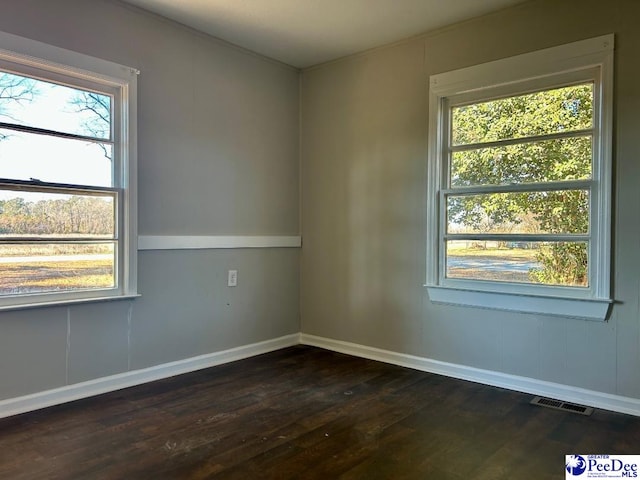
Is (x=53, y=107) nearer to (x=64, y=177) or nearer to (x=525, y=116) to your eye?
(x=64, y=177)

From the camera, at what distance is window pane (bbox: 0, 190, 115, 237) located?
2.58 metres

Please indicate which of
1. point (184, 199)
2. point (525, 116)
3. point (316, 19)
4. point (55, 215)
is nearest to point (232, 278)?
point (184, 199)

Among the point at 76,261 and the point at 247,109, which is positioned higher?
the point at 247,109

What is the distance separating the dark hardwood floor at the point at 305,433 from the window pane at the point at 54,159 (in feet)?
4.45

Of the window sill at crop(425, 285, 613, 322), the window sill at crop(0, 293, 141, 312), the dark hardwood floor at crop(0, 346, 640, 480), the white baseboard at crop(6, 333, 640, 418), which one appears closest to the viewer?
the dark hardwood floor at crop(0, 346, 640, 480)

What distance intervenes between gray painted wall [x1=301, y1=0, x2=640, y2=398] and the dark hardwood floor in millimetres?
337

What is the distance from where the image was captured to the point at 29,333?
2621mm

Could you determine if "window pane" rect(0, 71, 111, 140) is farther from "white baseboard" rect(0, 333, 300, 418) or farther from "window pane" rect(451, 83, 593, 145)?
"window pane" rect(451, 83, 593, 145)

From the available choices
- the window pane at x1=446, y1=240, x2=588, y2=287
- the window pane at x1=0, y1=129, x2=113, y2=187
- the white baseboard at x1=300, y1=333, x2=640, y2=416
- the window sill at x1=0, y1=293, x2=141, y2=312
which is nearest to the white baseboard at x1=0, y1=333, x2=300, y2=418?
the window sill at x1=0, y1=293, x2=141, y2=312

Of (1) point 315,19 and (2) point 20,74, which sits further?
(1) point 315,19

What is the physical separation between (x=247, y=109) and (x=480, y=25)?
6.14ft

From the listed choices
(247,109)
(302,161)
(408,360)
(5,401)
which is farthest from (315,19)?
(5,401)

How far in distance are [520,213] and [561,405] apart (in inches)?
48.1

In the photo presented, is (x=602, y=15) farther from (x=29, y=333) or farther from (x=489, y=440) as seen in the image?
(x=29, y=333)
